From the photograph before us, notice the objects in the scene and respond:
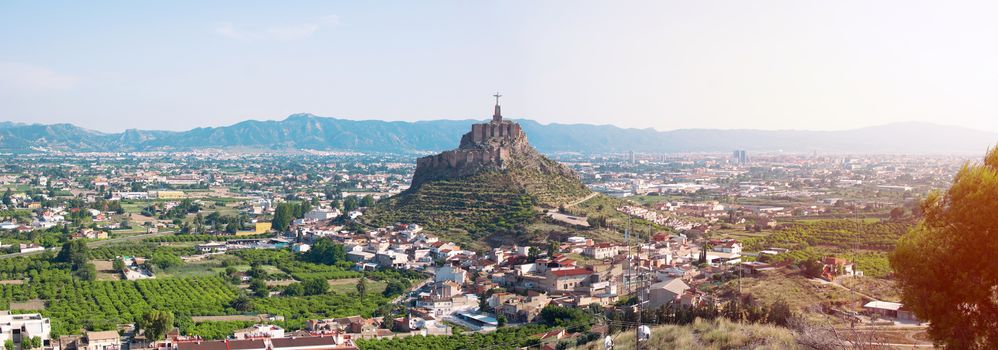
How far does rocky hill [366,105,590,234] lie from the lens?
39.2m

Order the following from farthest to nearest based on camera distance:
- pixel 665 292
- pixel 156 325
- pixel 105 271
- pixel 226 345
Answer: pixel 105 271
pixel 665 292
pixel 156 325
pixel 226 345

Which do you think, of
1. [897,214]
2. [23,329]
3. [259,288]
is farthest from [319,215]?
[897,214]

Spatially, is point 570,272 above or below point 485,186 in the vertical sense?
below

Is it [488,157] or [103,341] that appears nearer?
[103,341]

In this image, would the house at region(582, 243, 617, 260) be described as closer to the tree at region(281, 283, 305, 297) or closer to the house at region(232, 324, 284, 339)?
the tree at region(281, 283, 305, 297)

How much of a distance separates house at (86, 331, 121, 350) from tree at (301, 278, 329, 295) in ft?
27.6

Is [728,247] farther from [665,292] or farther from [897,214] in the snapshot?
[665,292]

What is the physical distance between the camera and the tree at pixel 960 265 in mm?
8281

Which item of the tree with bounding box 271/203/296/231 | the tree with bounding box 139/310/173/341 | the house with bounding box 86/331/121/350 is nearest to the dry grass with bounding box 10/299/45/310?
the house with bounding box 86/331/121/350

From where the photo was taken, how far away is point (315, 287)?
29.8 m

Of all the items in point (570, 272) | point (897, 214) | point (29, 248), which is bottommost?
point (29, 248)

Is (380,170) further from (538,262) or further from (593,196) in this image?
(538,262)

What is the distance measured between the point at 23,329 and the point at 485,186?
2309cm

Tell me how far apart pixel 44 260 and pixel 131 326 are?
14.2m
